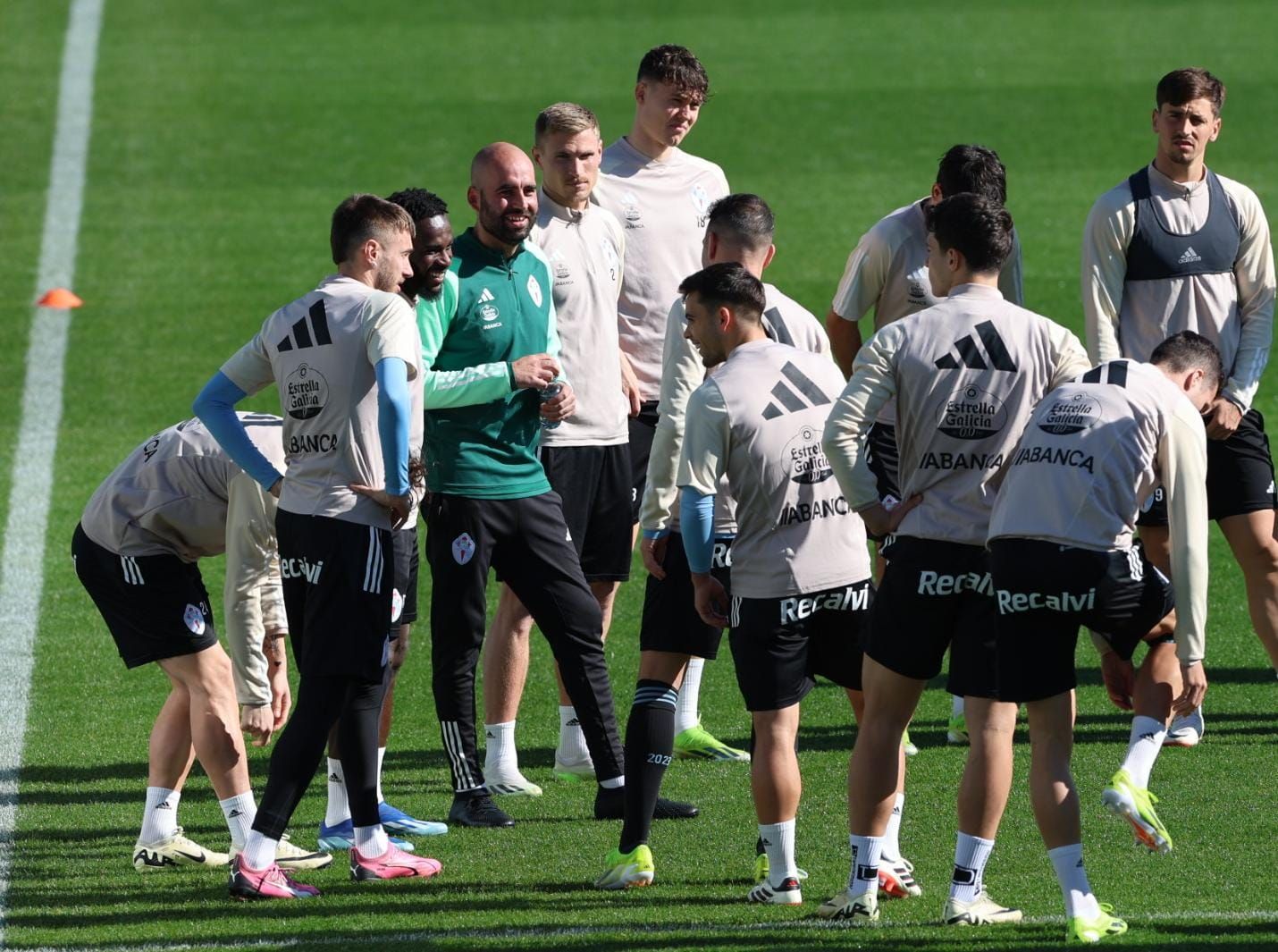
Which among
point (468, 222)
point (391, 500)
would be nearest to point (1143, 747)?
point (391, 500)

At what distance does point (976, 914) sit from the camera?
5500 millimetres

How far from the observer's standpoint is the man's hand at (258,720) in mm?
6246

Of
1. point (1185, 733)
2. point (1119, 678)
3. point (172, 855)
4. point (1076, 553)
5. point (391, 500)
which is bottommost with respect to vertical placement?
point (172, 855)

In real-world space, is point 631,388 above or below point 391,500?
above

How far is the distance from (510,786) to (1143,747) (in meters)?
2.49

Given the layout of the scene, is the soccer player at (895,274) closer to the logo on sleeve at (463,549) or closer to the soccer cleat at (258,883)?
the logo on sleeve at (463,549)

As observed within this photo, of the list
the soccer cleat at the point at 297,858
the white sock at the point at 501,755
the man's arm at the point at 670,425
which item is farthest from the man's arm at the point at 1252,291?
the soccer cleat at the point at 297,858

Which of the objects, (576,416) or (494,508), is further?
(576,416)

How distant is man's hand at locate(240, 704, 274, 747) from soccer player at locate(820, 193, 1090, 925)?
184 centimetres

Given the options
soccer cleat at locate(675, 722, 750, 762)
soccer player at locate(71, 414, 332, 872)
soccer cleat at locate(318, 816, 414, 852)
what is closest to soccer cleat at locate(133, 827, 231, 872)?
soccer player at locate(71, 414, 332, 872)

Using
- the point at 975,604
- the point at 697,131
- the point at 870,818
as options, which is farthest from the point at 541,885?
the point at 697,131

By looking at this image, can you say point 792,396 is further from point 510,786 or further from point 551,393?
point 510,786

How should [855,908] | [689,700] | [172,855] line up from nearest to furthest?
[855,908]
[172,855]
[689,700]

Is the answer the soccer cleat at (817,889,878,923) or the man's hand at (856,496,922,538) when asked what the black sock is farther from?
the man's hand at (856,496,922,538)
